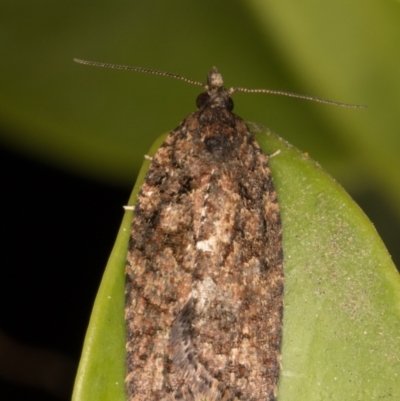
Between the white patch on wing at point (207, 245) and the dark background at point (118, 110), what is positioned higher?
the dark background at point (118, 110)

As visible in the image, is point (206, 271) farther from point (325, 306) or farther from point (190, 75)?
point (190, 75)

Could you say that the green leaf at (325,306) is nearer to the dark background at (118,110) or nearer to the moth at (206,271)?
the moth at (206,271)

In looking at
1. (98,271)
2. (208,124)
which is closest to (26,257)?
(98,271)

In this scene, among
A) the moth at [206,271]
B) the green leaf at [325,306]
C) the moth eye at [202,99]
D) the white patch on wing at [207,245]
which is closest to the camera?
the green leaf at [325,306]

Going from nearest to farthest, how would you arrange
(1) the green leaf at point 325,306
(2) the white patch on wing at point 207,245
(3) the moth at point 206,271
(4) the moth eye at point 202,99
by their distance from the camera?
(1) the green leaf at point 325,306 < (3) the moth at point 206,271 < (2) the white patch on wing at point 207,245 < (4) the moth eye at point 202,99

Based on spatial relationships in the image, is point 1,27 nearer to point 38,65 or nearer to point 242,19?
point 38,65

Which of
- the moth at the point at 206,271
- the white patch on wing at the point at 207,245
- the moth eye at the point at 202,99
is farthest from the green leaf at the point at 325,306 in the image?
the moth eye at the point at 202,99

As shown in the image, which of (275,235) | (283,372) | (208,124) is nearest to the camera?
(283,372)

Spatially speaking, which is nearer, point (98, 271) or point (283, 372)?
point (283, 372)
